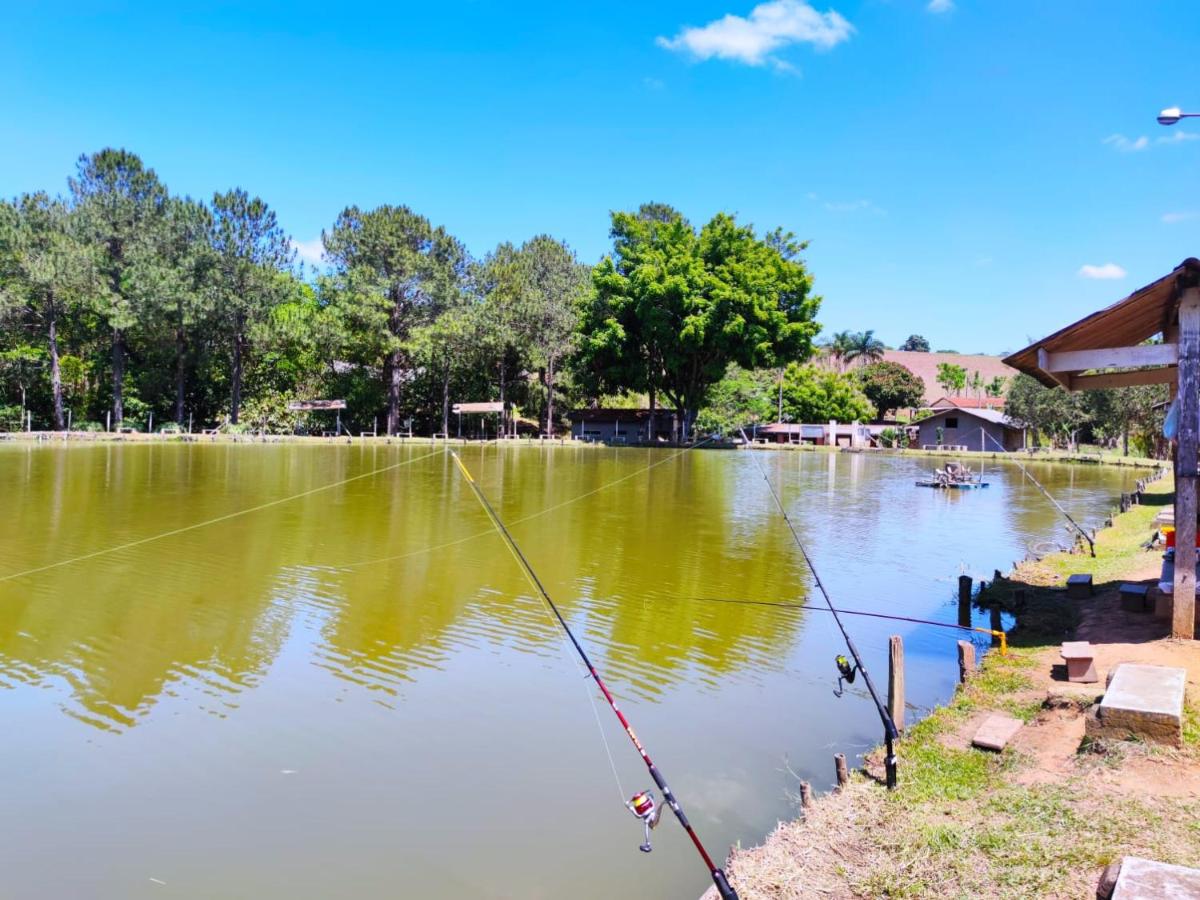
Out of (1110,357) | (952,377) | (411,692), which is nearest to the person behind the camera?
(411,692)

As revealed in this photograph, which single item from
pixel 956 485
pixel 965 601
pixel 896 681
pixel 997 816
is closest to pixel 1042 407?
pixel 956 485

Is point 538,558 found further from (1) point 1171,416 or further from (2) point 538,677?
(1) point 1171,416

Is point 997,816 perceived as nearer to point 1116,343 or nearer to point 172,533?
point 1116,343

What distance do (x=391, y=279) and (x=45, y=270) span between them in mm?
20164

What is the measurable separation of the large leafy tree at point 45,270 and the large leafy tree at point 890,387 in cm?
6100

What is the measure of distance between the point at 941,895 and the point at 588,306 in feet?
180

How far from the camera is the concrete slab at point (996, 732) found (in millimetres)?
6445

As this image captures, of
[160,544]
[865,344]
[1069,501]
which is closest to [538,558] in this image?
[160,544]

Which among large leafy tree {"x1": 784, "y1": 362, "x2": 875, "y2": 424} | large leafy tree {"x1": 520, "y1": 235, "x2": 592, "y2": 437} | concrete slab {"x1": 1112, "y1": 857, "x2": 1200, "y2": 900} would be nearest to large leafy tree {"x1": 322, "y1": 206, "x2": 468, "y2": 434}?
large leafy tree {"x1": 520, "y1": 235, "x2": 592, "y2": 437}

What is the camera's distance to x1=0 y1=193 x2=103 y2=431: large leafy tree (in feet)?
153

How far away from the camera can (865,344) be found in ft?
286

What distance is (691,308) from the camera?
5341cm

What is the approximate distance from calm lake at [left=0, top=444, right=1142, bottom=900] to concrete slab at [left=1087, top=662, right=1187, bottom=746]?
2.16 m

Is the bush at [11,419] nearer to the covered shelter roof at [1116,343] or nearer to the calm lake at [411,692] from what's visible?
the calm lake at [411,692]
